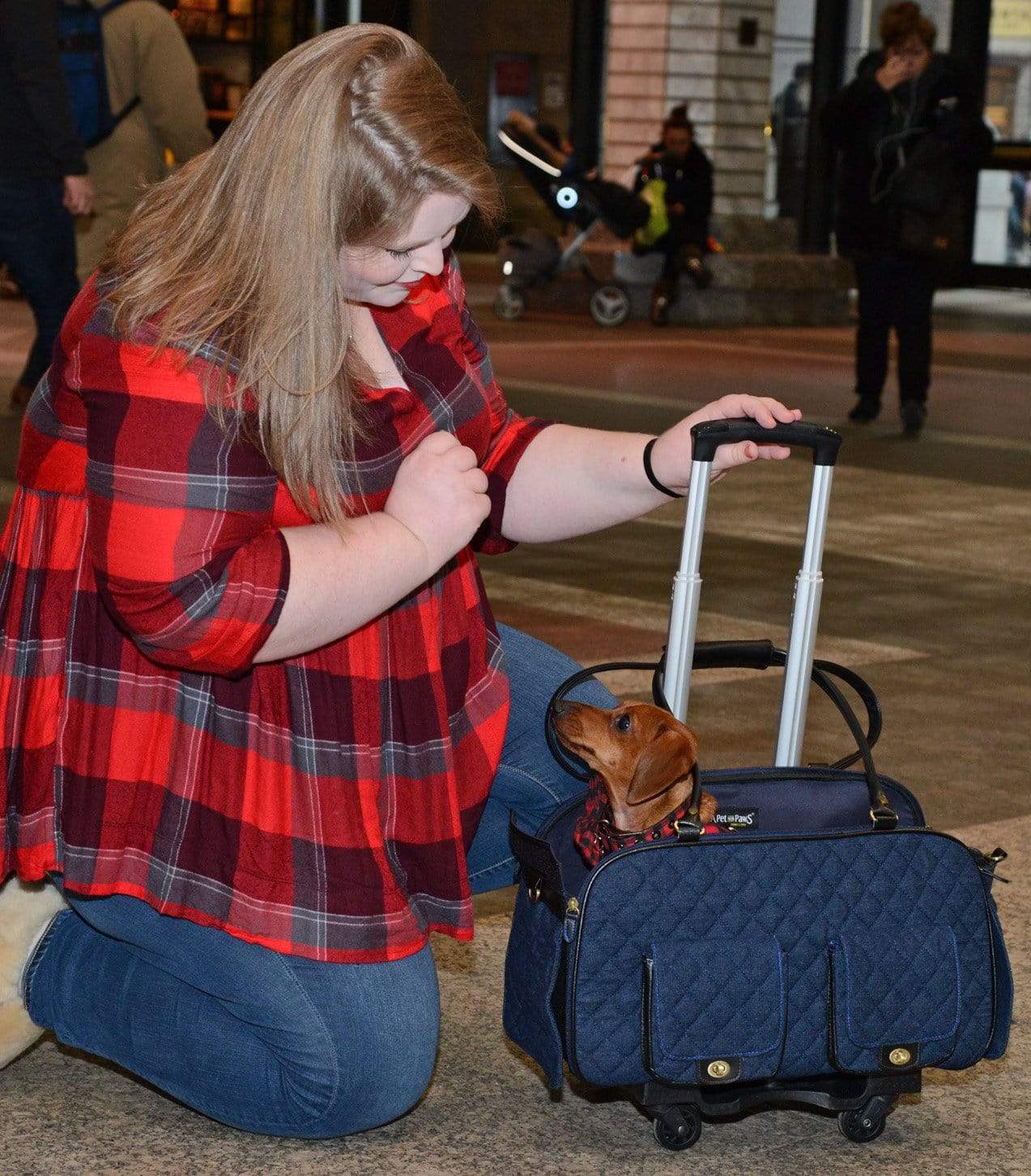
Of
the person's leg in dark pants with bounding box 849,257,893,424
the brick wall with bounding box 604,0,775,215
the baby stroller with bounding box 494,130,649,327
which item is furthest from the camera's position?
the brick wall with bounding box 604,0,775,215

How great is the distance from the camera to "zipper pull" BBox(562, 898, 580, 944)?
2438mm

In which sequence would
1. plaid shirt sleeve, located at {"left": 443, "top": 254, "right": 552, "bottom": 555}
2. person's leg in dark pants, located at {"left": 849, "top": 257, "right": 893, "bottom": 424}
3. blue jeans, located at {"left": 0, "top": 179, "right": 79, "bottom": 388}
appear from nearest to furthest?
plaid shirt sleeve, located at {"left": 443, "top": 254, "right": 552, "bottom": 555}, blue jeans, located at {"left": 0, "top": 179, "right": 79, "bottom": 388}, person's leg in dark pants, located at {"left": 849, "top": 257, "right": 893, "bottom": 424}

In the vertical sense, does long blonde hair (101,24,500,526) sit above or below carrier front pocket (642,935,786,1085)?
above

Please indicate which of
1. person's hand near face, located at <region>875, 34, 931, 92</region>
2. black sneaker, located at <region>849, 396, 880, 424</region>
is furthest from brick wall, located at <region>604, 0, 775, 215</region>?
person's hand near face, located at <region>875, 34, 931, 92</region>

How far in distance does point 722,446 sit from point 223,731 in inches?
32.1

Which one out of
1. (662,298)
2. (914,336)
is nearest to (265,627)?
(914,336)

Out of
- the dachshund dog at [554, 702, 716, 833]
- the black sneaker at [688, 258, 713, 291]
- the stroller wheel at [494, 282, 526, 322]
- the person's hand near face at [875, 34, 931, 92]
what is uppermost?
the person's hand near face at [875, 34, 931, 92]

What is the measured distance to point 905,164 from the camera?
31.5 ft

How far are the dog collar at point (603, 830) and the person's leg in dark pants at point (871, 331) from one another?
7.43 metres

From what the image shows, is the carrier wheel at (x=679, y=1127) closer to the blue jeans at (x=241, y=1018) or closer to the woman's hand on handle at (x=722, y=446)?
the blue jeans at (x=241, y=1018)

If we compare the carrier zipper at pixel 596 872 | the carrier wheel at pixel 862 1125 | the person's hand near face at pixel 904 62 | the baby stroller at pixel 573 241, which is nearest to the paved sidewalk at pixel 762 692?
the carrier wheel at pixel 862 1125

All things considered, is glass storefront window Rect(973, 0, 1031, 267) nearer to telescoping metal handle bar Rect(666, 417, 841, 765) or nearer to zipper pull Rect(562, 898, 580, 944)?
telescoping metal handle bar Rect(666, 417, 841, 765)

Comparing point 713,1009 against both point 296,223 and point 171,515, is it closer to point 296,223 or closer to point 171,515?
point 171,515

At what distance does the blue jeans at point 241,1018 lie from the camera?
2.50 m
